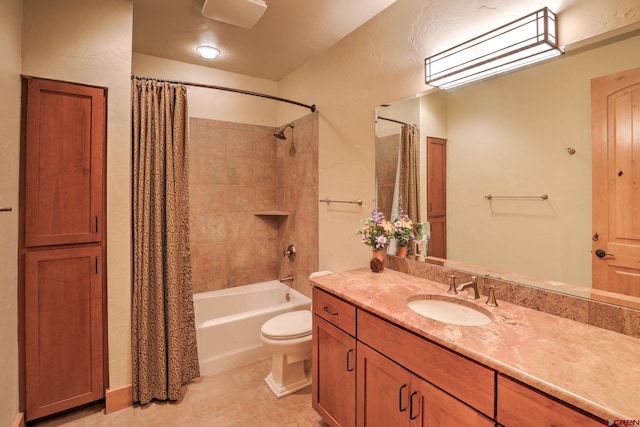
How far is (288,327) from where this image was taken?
2.22m

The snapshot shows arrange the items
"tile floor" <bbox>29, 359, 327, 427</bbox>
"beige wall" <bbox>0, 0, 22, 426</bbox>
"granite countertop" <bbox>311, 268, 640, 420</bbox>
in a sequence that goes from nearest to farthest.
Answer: "granite countertop" <bbox>311, 268, 640, 420</bbox>
"beige wall" <bbox>0, 0, 22, 426</bbox>
"tile floor" <bbox>29, 359, 327, 427</bbox>

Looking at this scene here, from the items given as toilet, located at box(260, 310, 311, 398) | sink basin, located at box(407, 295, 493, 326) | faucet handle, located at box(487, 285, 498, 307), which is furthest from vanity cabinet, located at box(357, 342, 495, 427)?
toilet, located at box(260, 310, 311, 398)

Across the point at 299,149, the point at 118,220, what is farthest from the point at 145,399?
the point at 299,149

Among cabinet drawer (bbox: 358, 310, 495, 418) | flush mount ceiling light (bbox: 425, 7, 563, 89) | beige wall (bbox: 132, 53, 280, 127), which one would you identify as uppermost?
beige wall (bbox: 132, 53, 280, 127)

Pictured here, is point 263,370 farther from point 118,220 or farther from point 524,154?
point 524,154

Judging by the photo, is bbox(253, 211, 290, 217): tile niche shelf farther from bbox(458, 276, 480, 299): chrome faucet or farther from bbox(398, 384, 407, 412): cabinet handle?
bbox(398, 384, 407, 412): cabinet handle

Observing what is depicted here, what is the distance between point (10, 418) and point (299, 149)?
266 cm

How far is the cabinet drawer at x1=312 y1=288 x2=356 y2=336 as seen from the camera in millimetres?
1519

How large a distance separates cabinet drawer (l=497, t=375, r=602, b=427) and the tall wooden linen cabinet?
2.18m

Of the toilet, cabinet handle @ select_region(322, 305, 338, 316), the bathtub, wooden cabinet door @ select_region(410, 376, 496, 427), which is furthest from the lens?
the bathtub

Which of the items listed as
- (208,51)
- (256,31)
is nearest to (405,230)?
(256,31)

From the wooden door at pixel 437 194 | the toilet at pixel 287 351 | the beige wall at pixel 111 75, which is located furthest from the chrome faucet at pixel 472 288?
the beige wall at pixel 111 75

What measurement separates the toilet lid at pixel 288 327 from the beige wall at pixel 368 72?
51 centimetres

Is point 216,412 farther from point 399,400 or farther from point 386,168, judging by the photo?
point 386,168
